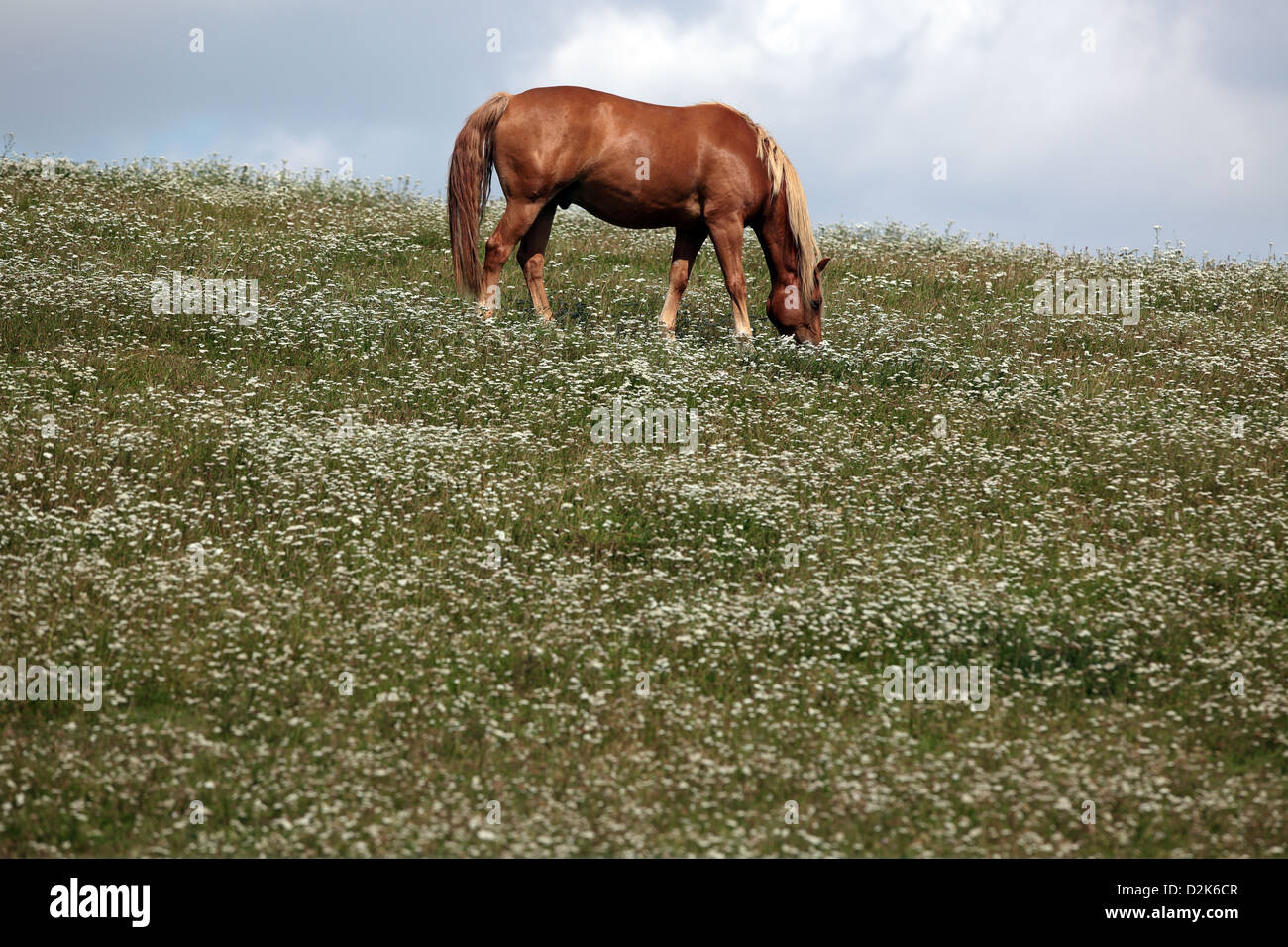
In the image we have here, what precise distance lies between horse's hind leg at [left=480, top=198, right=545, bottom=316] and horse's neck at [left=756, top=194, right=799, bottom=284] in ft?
8.31

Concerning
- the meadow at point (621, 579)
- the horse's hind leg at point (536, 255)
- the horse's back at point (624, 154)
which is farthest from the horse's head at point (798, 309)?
the horse's hind leg at point (536, 255)

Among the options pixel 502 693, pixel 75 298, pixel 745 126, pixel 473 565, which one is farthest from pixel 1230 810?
pixel 75 298

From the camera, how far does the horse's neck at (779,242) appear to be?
13.6 m

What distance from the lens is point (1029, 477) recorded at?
1031 centimetres

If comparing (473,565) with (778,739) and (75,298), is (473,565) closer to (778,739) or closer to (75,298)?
(778,739)

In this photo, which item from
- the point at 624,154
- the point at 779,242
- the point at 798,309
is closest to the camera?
the point at 624,154

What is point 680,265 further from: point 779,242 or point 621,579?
point 621,579

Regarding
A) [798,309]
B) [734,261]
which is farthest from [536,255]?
[798,309]

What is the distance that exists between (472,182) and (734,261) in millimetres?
3000

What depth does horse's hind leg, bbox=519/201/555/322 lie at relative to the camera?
13539 millimetres

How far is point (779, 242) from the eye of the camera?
13.8 metres

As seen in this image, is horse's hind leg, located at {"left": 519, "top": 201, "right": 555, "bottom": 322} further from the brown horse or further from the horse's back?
the horse's back

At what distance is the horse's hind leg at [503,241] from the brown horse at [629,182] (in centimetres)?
1

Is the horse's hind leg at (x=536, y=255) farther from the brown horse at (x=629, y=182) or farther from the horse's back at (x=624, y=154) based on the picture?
the horse's back at (x=624, y=154)
